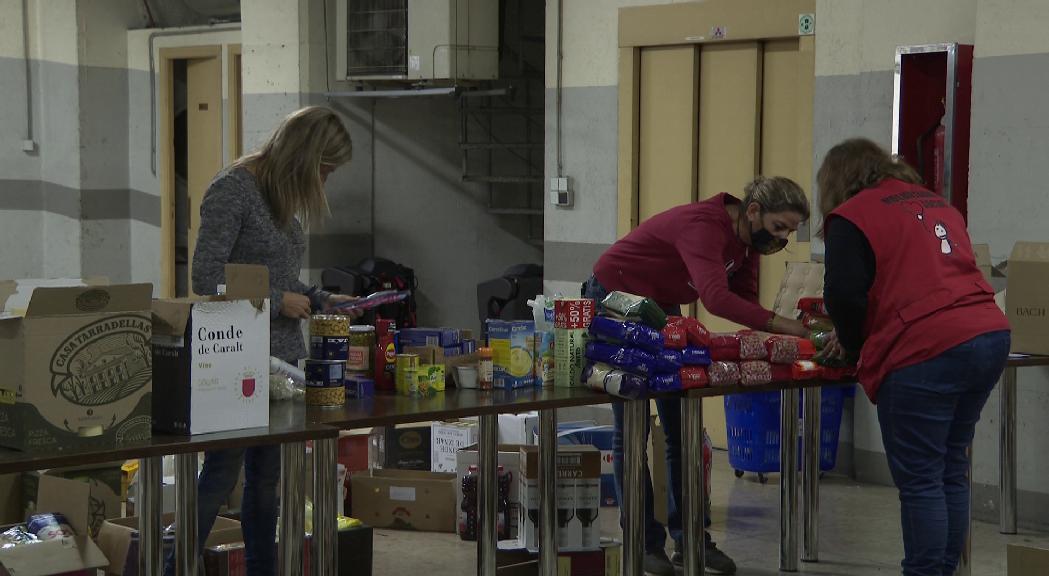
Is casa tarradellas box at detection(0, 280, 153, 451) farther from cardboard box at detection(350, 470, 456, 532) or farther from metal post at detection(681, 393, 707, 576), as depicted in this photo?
cardboard box at detection(350, 470, 456, 532)

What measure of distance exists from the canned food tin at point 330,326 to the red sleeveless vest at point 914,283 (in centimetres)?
134

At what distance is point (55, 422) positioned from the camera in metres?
2.97

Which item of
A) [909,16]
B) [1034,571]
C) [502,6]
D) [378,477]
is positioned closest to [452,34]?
[502,6]

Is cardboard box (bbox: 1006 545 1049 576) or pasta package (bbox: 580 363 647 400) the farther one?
pasta package (bbox: 580 363 647 400)

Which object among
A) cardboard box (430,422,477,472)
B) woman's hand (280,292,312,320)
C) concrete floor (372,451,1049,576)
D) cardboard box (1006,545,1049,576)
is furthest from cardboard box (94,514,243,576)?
cardboard box (1006,545,1049,576)

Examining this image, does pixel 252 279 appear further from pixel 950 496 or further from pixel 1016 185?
pixel 1016 185

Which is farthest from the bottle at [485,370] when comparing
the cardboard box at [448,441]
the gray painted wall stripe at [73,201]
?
the gray painted wall stripe at [73,201]

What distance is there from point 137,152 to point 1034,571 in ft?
29.8

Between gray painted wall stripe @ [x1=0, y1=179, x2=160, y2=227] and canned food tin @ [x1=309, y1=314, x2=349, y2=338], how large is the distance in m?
7.71

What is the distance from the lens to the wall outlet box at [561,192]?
312 inches

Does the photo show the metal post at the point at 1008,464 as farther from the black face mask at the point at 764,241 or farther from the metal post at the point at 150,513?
the metal post at the point at 150,513

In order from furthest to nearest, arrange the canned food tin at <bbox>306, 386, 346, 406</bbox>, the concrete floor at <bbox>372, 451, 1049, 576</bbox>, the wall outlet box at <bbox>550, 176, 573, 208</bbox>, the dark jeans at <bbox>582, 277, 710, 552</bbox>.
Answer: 1. the wall outlet box at <bbox>550, 176, 573, 208</bbox>
2. the concrete floor at <bbox>372, 451, 1049, 576</bbox>
3. the dark jeans at <bbox>582, 277, 710, 552</bbox>
4. the canned food tin at <bbox>306, 386, 346, 406</bbox>

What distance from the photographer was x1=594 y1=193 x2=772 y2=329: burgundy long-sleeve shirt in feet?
14.1

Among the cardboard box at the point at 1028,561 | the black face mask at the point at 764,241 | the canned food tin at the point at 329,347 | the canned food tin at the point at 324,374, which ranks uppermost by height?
the black face mask at the point at 764,241
